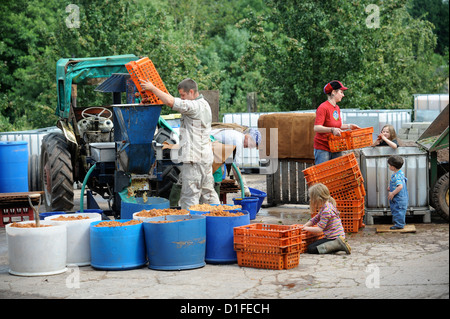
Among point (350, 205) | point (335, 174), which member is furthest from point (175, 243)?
point (350, 205)

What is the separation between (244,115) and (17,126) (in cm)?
1003

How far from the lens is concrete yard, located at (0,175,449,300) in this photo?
6.29 m

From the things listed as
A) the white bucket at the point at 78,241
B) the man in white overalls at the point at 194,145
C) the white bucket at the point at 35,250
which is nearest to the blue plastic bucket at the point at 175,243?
the white bucket at the point at 78,241

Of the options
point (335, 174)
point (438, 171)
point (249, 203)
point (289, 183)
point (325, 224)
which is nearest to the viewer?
point (325, 224)

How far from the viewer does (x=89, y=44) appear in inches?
902

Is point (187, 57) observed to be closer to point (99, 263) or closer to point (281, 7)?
point (281, 7)

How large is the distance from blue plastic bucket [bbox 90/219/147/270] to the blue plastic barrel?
5759 millimetres

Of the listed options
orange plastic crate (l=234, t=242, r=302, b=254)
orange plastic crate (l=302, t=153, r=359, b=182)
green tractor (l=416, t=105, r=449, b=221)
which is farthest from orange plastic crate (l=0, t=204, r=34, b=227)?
green tractor (l=416, t=105, r=449, b=221)

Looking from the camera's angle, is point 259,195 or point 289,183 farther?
point 289,183

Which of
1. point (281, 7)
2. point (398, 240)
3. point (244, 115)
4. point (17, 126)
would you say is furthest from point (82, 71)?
point (17, 126)

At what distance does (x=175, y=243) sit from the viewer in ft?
24.1

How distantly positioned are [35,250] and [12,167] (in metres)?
6.00

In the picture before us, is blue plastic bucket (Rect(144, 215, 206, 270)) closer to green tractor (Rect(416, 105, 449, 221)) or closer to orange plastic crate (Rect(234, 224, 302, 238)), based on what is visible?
orange plastic crate (Rect(234, 224, 302, 238))

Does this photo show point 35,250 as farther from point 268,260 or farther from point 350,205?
point 350,205
